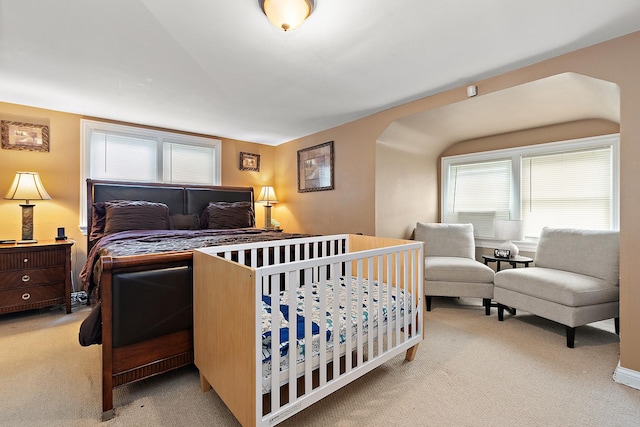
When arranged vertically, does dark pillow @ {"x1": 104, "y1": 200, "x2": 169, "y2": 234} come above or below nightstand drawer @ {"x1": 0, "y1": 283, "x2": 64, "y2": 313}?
above

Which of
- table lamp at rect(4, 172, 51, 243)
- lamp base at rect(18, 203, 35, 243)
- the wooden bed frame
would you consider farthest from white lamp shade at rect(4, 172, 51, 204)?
the wooden bed frame

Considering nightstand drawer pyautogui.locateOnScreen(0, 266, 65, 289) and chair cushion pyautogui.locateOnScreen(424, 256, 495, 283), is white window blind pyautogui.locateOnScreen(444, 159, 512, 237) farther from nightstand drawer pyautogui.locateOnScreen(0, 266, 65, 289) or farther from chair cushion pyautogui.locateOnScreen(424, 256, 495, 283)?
nightstand drawer pyautogui.locateOnScreen(0, 266, 65, 289)

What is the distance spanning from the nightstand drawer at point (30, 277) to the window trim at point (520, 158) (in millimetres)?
4779

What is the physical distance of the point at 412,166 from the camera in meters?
3.95

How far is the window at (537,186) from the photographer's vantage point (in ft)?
10.0

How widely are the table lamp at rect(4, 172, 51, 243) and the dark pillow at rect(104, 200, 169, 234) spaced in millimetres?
605

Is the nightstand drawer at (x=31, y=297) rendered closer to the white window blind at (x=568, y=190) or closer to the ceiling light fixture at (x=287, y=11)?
the ceiling light fixture at (x=287, y=11)

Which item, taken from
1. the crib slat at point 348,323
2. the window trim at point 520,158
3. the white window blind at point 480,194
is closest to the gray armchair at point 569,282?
the window trim at point 520,158

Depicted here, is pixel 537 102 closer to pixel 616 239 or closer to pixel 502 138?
pixel 502 138

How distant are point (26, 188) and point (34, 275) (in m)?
0.91

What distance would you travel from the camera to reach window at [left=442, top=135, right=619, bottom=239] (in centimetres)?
305

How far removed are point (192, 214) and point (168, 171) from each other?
2.43 feet

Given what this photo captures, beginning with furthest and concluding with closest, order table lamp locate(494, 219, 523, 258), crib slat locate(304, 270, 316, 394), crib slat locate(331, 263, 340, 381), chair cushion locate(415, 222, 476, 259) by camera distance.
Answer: chair cushion locate(415, 222, 476, 259) → table lamp locate(494, 219, 523, 258) → crib slat locate(331, 263, 340, 381) → crib slat locate(304, 270, 316, 394)

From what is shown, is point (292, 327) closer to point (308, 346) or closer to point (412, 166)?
point (308, 346)
